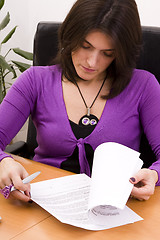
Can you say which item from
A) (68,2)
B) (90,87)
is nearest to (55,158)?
(90,87)

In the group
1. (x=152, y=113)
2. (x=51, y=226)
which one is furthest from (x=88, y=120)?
(x=51, y=226)

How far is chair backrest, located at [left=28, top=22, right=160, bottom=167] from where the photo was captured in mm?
1317

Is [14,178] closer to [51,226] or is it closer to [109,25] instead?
[51,226]

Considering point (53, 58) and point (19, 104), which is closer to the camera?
point (19, 104)

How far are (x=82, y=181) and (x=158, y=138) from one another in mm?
364

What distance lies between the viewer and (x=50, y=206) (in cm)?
87

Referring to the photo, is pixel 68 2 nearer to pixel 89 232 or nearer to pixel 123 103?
pixel 123 103

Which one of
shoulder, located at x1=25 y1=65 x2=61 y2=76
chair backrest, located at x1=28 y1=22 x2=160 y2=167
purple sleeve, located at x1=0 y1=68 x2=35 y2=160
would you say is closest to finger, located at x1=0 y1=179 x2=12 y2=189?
purple sleeve, located at x1=0 y1=68 x2=35 y2=160

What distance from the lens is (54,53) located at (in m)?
1.47

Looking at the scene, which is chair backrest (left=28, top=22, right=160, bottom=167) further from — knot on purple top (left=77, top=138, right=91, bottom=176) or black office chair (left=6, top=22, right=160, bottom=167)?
knot on purple top (left=77, top=138, right=91, bottom=176)

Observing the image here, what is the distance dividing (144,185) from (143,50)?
0.59 m

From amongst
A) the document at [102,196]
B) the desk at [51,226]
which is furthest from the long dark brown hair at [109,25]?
the desk at [51,226]

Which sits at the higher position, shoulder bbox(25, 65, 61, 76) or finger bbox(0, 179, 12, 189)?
shoulder bbox(25, 65, 61, 76)

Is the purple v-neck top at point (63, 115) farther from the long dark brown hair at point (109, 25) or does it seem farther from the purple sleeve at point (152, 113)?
the long dark brown hair at point (109, 25)
